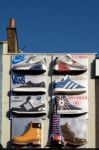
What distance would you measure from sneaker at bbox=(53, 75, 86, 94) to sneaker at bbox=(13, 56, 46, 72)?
1.48 metres

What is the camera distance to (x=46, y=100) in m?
46.6

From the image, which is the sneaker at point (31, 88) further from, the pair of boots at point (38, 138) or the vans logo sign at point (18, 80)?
the pair of boots at point (38, 138)

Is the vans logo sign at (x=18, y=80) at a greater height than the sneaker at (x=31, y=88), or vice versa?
the vans logo sign at (x=18, y=80)

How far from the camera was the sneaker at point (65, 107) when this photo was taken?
46188mm

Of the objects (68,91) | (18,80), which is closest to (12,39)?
(18,80)

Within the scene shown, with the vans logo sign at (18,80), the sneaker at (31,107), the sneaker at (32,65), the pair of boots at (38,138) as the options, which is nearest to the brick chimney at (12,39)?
the sneaker at (32,65)

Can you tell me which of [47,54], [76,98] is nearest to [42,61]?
[47,54]

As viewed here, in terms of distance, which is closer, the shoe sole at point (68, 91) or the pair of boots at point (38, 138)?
the pair of boots at point (38, 138)

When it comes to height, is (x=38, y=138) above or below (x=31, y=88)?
below

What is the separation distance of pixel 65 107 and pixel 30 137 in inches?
126

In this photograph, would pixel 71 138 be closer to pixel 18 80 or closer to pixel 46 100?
pixel 46 100

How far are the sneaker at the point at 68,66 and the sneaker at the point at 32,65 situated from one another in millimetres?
914

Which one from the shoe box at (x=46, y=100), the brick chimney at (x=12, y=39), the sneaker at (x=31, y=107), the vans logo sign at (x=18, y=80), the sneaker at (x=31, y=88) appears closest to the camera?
the shoe box at (x=46, y=100)

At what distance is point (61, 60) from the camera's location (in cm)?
4712
